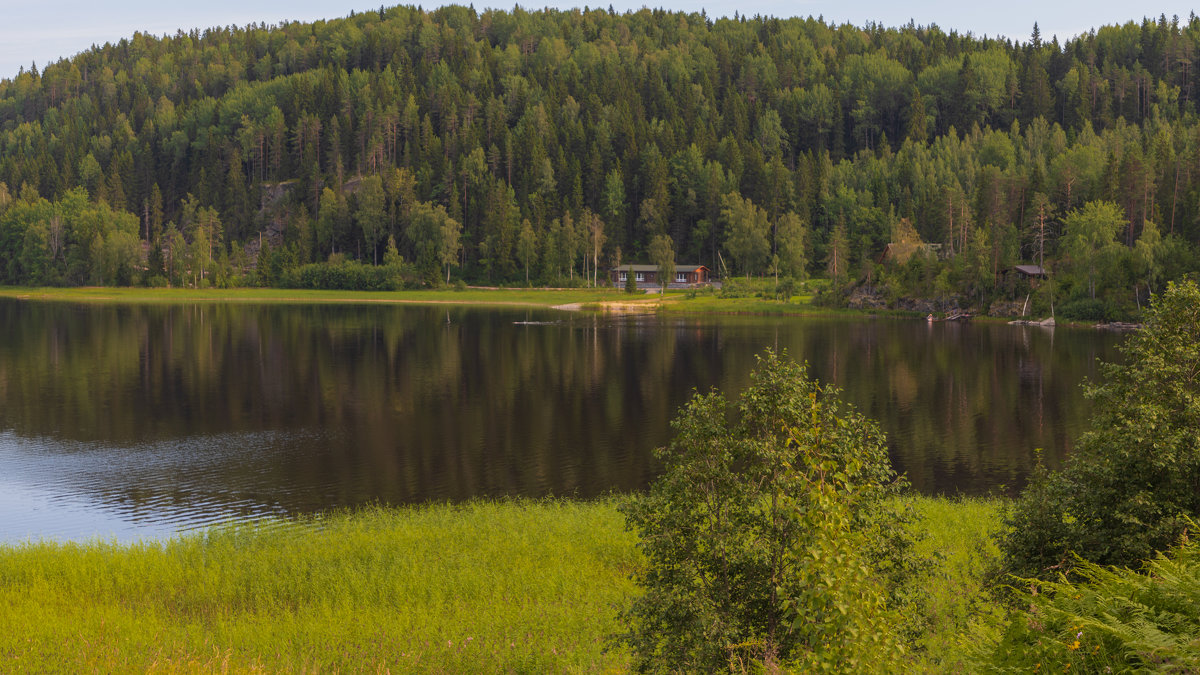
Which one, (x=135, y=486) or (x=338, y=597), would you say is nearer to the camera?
(x=338, y=597)

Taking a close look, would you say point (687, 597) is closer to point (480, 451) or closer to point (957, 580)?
point (957, 580)

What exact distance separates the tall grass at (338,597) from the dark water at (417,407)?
5703 millimetres

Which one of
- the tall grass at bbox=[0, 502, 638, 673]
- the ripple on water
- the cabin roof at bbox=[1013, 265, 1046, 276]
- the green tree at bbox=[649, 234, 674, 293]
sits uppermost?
the green tree at bbox=[649, 234, 674, 293]

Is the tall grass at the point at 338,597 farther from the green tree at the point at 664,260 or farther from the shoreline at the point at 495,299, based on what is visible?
the green tree at the point at 664,260

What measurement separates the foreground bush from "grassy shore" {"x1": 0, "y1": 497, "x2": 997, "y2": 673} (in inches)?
122

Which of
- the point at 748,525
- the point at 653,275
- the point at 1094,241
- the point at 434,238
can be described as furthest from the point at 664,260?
the point at 748,525

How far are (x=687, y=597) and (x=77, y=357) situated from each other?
78.1m

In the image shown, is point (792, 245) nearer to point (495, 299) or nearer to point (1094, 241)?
point (495, 299)

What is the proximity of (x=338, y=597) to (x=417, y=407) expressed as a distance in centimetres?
3601

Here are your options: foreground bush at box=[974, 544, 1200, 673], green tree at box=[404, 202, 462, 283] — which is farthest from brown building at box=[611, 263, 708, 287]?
foreground bush at box=[974, 544, 1200, 673]

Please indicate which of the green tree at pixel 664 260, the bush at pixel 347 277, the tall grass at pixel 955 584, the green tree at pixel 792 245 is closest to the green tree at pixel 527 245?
the bush at pixel 347 277

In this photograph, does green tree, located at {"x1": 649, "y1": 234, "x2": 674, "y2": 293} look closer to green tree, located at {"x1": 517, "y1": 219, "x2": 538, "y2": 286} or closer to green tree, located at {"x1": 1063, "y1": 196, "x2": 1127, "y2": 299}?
green tree, located at {"x1": 517, "y1": 219, "x2": 538, "y2": 286}

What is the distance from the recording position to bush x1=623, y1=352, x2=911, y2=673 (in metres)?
12.8

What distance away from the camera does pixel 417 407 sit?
186ft
